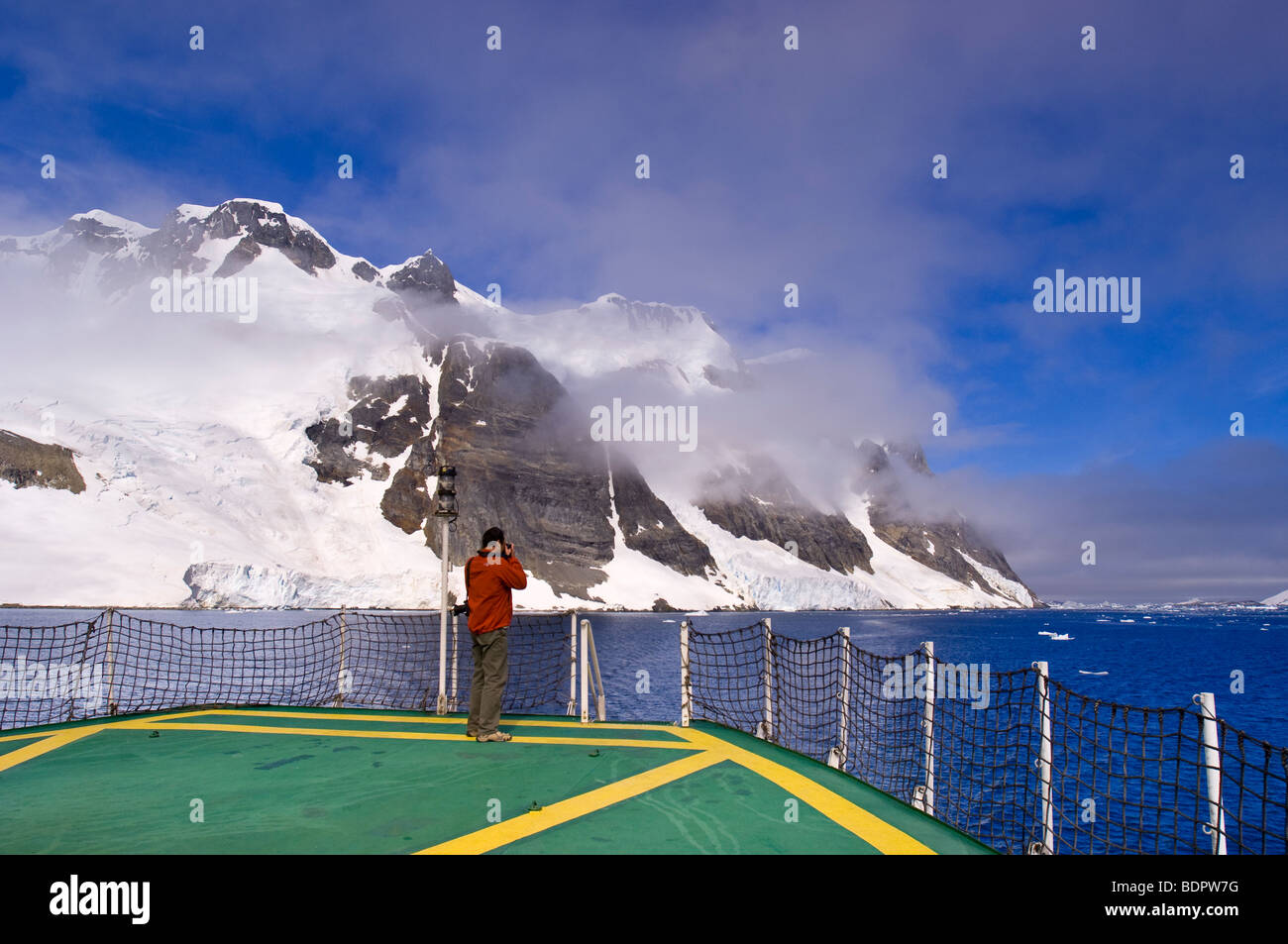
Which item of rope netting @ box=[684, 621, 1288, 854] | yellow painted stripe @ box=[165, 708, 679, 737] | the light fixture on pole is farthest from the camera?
the light fixture on pole

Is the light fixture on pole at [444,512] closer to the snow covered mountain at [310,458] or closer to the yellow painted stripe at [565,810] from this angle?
the yellow painted stripe at [565,810]

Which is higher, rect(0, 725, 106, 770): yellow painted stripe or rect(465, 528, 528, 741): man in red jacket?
rect(465, 528, 528, 741): man in red jacket

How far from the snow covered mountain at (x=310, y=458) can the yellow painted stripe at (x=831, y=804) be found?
103 metres

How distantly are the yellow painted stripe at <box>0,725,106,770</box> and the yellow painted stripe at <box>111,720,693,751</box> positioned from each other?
445 mm

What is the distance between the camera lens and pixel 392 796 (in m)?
6.56

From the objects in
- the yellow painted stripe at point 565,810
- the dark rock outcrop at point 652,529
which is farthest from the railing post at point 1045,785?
the dark rock outcrop at point 652,529

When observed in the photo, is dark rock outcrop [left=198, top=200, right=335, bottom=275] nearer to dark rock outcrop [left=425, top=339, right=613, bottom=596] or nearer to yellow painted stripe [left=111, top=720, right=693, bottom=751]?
dark rock outcrop [left=425, top=339, right=613, bottom=596]

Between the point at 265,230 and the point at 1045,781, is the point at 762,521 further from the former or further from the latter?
the point at 1045,781

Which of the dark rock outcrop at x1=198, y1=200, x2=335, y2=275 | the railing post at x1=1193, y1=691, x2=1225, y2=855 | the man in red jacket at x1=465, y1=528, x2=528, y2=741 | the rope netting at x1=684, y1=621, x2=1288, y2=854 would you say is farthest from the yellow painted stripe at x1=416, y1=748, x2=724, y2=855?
the dark rock outcrop at x1=198, y1=200, x2=335, y2=275

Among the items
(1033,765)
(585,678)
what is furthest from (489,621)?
(1033,765)

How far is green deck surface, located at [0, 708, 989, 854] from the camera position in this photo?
531 cm

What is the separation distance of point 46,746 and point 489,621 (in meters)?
5.39
